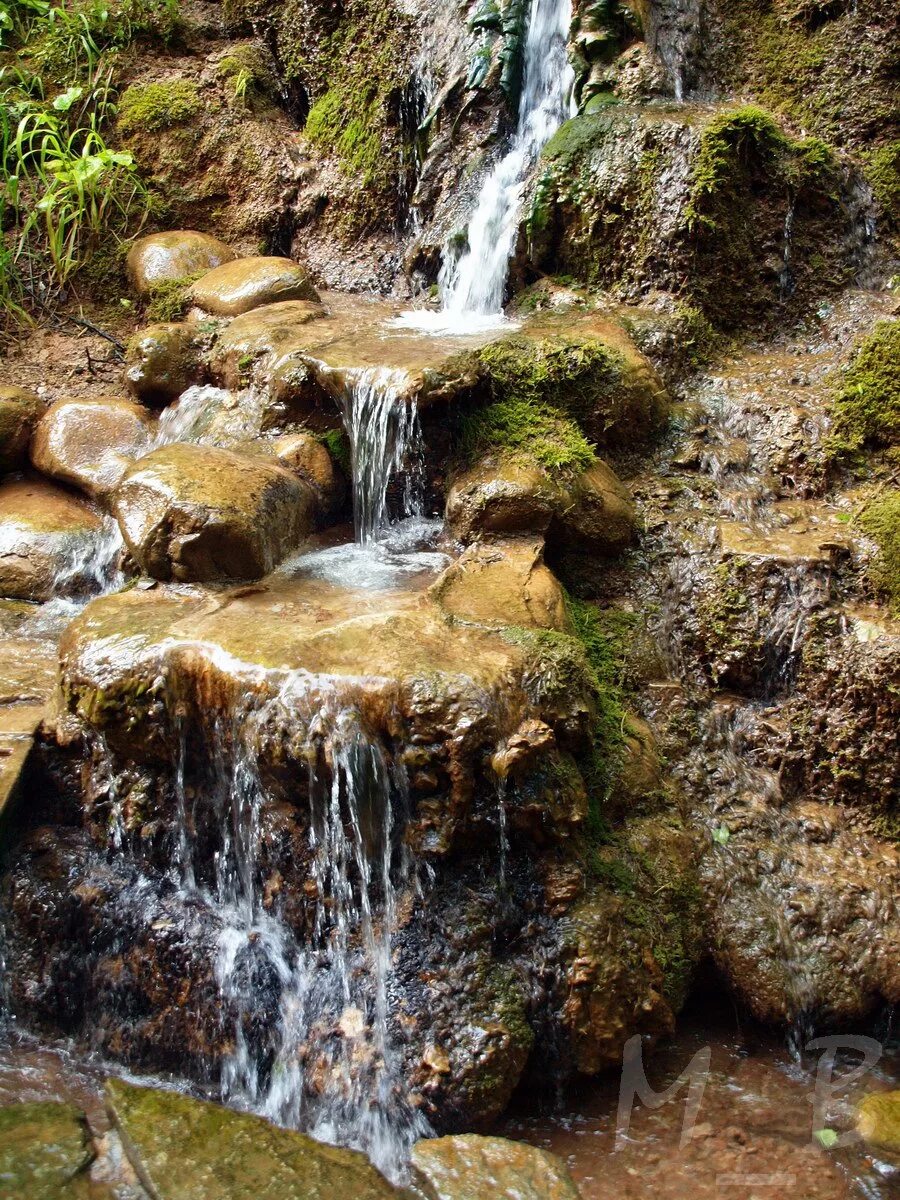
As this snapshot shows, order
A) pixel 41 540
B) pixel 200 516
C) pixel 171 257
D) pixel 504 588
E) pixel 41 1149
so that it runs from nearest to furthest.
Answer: pixel 41 1149 → pixel 504 588 → pixel 200 516 → pixel 41 540 → pixel 171 257

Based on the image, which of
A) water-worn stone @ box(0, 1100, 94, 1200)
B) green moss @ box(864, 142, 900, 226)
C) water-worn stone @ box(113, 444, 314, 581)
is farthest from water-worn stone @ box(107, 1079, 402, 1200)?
green moss @ box(864, 142, 900, 226)

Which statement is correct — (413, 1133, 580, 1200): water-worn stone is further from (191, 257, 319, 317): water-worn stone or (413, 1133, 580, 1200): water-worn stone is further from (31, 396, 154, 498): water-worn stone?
(191, 257, 319, 317): water-worn stone

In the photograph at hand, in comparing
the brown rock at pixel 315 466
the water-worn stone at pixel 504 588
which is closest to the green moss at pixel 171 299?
the brown rock at pixel 315 466

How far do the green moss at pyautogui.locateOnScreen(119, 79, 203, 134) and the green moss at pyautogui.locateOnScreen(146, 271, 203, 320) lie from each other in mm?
1949

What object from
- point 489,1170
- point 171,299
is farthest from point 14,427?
point 489,1170

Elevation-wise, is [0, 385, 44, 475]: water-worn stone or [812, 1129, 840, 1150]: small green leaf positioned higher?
[0, 385, 44, 475]: water-worn stone

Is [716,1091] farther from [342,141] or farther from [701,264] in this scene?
[342,141]

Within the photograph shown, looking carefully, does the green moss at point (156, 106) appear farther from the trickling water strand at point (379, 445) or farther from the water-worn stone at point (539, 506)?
the water-worn stone at point (539, 506)

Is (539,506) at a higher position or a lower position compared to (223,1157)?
higher

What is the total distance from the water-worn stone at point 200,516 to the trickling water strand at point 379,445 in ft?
1.59

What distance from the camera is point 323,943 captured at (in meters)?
3.12

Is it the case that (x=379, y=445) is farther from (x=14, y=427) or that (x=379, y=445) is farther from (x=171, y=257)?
(x=171, y=257)

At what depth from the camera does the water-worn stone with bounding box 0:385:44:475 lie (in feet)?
18.4

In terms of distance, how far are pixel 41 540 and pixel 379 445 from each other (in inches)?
74.8
